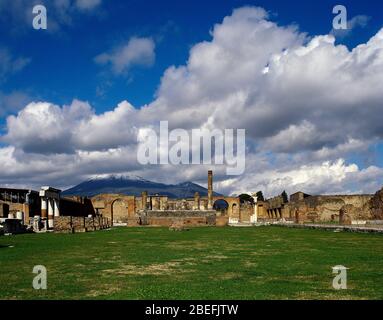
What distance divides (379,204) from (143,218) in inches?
968

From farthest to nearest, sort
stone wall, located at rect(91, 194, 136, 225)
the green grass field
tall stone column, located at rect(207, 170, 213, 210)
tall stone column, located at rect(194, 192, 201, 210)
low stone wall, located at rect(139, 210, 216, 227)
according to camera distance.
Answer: tall stone column, located at rect(194, 192, 201, 210) → stone wall, located at rect(91, 194, 136, 225) → tall stone column, located at rect(207, 170, 213, 210) → low stone wall, located at rect(139, 210, 216, 227) → the green grass field

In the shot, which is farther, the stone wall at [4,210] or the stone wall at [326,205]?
the stone wall at [326,205]

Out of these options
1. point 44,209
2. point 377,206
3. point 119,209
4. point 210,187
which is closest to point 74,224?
point 44,209

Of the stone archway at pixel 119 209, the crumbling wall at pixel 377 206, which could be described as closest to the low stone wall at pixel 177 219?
the crumbling wall at pixel 377 206

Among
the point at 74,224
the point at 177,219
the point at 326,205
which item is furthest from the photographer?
the point at 326,205

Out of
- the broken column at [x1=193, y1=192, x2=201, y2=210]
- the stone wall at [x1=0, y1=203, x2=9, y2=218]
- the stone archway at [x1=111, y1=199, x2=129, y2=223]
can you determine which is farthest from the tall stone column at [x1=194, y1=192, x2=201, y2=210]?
the stone wall at [x1=0, y1=203, x2=9, y2=218]

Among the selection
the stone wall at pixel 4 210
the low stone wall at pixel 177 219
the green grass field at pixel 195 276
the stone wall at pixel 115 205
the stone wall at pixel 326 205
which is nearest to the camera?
the green grass field at pixel 195 276

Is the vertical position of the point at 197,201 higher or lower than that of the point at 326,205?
higher

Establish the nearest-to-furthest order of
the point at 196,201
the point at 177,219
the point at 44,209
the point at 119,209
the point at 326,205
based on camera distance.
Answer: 1. the point at 44,209
2. the point at 177,219
3. the point at 326,205
4. the point at 196,201
5. the point at 119,209

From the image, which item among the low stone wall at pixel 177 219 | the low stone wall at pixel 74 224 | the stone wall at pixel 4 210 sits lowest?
the low stone wall at pixel 177 219

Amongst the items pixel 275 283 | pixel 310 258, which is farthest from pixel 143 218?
pixel 275 283

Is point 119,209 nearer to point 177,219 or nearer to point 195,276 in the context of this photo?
point 177,219

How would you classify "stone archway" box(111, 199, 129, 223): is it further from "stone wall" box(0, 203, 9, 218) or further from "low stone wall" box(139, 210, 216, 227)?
"stone wall" box(0, 203, 9, 218)

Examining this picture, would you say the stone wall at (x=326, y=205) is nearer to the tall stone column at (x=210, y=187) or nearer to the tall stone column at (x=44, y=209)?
the tall stone column at (x=210, y=187)
